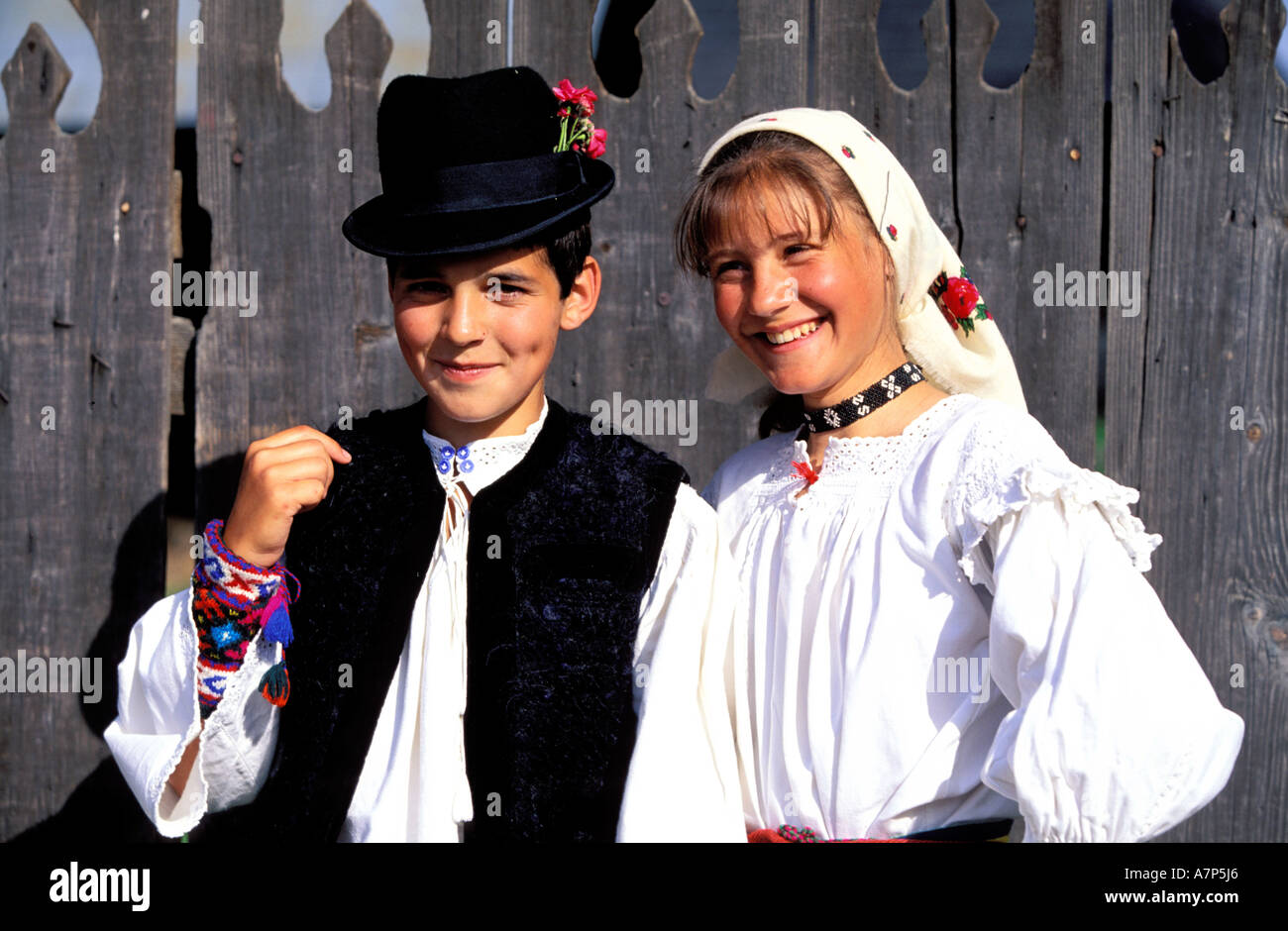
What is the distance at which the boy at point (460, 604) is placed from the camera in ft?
5.85

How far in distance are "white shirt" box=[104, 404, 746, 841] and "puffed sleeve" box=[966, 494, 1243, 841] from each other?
0.48 m

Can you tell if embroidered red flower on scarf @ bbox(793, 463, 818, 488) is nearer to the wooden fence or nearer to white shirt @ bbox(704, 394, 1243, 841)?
white shirt @ bbox(704, 394, 1243, 841)

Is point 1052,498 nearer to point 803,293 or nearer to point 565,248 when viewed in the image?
point 803,293

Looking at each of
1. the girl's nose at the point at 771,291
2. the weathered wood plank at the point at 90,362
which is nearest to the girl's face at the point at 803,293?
the girl's nose at the point at 771,291

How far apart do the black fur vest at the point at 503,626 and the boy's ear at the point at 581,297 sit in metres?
0.20

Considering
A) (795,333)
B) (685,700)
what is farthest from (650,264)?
(685,700)

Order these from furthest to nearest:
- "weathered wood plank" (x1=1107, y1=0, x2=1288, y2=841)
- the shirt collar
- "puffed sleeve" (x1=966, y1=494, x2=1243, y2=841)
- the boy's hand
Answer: "weathered wood plank" (x1=1107, y1=0, x2=1288, y2=841) < the shirt collar < the boy's hand < "puffed sleeve" (x1=966, y1=494, x2=1243, y2=841)

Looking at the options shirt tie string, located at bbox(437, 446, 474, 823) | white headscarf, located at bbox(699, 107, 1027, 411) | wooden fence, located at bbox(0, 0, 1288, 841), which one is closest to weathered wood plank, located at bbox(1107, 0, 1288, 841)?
wooden fence, located at bbox(0, 0, 1288, 841)

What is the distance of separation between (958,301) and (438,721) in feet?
3.97

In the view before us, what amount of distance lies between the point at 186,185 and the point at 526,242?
1.37 meters

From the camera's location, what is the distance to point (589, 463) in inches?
78.1

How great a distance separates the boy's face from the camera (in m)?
1.83

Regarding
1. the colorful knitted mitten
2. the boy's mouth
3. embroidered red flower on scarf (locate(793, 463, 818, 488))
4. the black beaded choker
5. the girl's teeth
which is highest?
the girl's teeth

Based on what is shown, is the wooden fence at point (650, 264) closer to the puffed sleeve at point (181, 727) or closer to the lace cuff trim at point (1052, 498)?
the puffed sleeve at point (181, 727)
